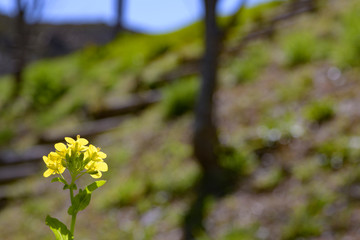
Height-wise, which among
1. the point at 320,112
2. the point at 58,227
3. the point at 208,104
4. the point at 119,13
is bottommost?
the point at 58,227

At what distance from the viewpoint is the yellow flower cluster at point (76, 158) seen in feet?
3.16

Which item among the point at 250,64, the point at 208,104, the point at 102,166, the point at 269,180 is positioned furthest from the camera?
the point at 250,64

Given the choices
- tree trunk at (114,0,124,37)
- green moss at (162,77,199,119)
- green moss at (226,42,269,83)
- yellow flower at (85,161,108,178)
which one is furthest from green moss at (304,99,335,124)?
tree trunk at (114,0,124,37)

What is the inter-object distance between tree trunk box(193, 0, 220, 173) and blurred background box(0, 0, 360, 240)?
0.02 m

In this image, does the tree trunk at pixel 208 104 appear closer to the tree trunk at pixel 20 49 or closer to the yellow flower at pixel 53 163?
the yellow flower at pixel 53 163

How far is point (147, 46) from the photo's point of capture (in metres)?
10.5

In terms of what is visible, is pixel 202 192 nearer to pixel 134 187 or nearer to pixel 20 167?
pixel 134 187

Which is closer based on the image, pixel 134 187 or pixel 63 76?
pixel 134 187

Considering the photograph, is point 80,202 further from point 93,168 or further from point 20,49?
point 20,49

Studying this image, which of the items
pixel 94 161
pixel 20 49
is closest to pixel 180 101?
pixel 94 161

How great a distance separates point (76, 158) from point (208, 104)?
3.44m

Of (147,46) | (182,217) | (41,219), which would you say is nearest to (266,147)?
(182,217)

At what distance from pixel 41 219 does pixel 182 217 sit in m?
1.94

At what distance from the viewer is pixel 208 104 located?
4.37 metres
